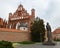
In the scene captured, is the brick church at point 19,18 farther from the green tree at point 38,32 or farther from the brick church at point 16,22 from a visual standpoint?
the green tree at point 38,32

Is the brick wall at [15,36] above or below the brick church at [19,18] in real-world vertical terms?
below

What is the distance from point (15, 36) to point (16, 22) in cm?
1423

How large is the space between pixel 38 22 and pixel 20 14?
9.90m

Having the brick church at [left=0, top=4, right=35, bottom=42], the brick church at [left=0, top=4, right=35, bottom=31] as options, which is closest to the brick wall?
the brick church at [left=0, top=4, right=35, bottom=42]

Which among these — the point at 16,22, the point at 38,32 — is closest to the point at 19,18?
the point at 16,22

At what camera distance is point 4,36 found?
38.8 metres

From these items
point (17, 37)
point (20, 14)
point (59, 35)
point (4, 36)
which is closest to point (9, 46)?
point (4, 36)

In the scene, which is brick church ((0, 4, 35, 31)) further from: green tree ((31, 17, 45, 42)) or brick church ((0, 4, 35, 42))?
green tree ((31, 17, 45, 42))

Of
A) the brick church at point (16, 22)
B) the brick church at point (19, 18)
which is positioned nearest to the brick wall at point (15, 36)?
the brick church at point (16, 22)

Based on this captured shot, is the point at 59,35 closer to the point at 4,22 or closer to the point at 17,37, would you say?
the point at 4,22

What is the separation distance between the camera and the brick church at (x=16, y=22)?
131ft

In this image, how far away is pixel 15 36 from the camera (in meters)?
41.3

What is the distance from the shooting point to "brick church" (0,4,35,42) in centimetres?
3988

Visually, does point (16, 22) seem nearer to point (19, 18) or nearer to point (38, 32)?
point (19, 18)
